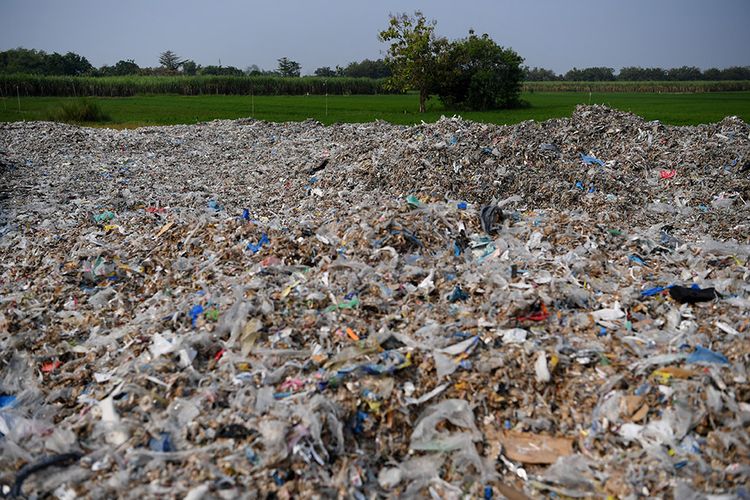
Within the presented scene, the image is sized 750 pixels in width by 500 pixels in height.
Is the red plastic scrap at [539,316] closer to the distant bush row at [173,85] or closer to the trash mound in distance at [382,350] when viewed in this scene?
the trash mound in distance at [382,350]

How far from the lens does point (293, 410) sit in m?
3.22

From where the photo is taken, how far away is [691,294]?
4.37 m

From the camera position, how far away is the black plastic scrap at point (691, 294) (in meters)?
4.36

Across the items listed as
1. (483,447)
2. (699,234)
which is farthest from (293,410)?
(699,234)

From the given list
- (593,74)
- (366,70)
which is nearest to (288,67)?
(366,70)

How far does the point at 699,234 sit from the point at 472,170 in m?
3.23

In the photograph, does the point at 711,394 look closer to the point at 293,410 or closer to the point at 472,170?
the point at 293,410

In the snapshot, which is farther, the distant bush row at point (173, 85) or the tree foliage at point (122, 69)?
the tree foliage at point (122, 69)

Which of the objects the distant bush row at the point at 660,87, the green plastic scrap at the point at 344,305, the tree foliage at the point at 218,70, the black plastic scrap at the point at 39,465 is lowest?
the black plastic scrap at the point at 39,465

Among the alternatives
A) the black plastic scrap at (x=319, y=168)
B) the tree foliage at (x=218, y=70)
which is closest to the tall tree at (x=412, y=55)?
the black plastic scrap at (x=319, y=168)

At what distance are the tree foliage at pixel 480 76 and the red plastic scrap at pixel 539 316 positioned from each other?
2469cm

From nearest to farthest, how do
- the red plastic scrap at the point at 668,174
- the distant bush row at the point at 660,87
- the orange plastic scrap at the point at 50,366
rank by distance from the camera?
the orange plastic scrap at the point at 50,366 → the red plastic scrap at the point at 668,174 → the distant bush row at the point at 660,87

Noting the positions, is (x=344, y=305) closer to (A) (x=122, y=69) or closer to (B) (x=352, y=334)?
(B) (x=352, y=334)

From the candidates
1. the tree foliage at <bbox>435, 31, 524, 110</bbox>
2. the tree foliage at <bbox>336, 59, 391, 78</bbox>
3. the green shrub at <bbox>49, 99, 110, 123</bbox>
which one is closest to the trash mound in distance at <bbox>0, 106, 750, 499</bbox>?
the green shrub at <bbox>49, 99, 110, 123</bbox>
